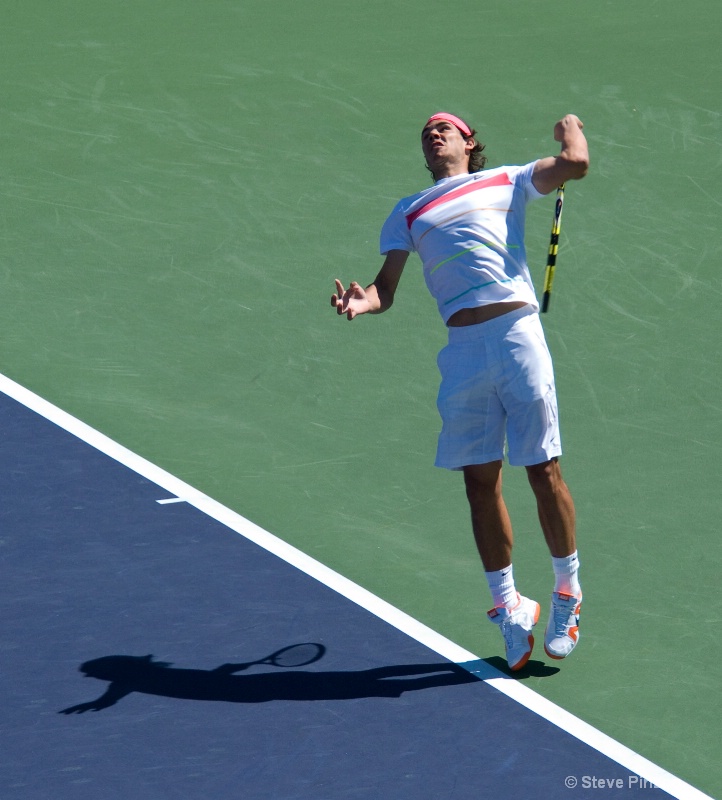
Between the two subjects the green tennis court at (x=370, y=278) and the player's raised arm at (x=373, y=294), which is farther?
the green tennis court at (x=370, y=278)

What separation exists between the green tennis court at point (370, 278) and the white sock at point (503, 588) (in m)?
0.28

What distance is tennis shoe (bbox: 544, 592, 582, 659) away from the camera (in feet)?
19.8

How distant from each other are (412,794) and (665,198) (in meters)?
6.94

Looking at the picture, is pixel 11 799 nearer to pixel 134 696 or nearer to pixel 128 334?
pixel 134 696

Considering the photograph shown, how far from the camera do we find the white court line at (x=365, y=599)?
5.38 m

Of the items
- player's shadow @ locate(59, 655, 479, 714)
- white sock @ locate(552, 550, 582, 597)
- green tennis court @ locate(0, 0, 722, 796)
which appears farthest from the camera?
green tennis court @ locate(0, 0, 722, 796)

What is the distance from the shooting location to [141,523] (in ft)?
23.9

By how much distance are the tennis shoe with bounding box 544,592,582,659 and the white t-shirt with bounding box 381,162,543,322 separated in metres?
1.21

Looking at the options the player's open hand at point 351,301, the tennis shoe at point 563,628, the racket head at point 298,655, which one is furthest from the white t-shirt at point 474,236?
the racket head at point 298,655

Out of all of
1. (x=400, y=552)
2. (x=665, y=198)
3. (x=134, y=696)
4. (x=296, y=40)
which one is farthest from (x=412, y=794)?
(x=296, y=40)

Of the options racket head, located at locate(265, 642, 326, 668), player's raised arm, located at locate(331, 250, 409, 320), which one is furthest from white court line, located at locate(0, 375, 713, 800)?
player's raised arm, located at locate(331, 250, 409, 320)

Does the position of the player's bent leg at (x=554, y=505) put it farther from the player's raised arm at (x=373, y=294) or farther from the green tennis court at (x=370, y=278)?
the player's raised arm at (x=373, y=294)

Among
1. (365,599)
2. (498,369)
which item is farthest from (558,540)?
(365,599)

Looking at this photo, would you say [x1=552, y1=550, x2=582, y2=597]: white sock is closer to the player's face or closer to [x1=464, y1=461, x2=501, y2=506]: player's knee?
[x1=464, y1=461, x2=501, y2=506]: player's knee
